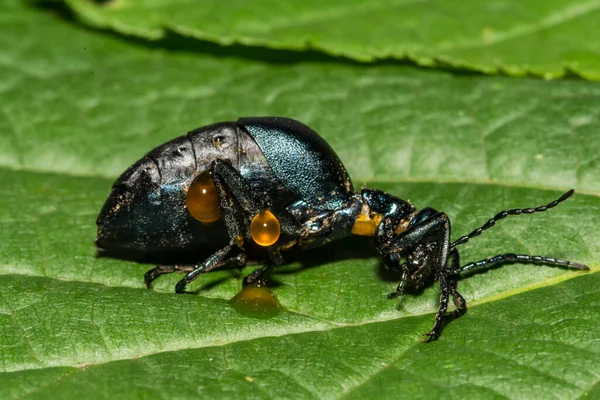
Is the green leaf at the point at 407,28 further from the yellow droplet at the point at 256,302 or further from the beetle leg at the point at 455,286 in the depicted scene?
the yellow droplet at the point at 256,302

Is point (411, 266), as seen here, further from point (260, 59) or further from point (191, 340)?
point (260, 59)

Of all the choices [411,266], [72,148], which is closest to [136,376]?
[411,266]

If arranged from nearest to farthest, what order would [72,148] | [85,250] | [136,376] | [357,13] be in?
1. [136,376]
2. [85,250]
3. [72,148]
4. [357,13]

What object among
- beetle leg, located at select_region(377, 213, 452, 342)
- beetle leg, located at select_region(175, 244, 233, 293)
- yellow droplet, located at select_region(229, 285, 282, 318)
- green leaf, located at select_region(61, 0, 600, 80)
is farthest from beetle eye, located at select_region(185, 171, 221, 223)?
green leaf, located at select_region(61, 0, 600, 80)

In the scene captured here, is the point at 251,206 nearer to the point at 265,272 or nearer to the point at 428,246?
the point at 265,272

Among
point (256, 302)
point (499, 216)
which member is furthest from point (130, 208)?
point (499, 216)

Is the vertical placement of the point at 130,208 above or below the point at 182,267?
above

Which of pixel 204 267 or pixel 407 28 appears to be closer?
pixel 204 267
